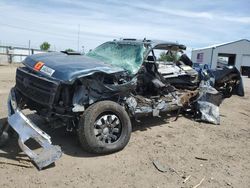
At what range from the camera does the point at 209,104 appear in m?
7.90

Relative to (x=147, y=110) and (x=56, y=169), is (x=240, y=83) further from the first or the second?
(x=56, y=169)

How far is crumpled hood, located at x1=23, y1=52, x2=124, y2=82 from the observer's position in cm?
479

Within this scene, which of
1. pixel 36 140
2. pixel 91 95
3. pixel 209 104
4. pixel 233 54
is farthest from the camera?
pixel 233 54

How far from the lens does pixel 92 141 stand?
15.9ft

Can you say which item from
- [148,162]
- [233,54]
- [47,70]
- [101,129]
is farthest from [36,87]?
[233,54]

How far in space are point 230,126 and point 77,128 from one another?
4.13 m

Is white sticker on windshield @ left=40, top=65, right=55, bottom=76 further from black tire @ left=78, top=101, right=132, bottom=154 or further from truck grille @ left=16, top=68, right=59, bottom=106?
black tire @ left=78, top=101, right=132, bottom=154

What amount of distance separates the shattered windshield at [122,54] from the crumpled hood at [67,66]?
1.79 ft

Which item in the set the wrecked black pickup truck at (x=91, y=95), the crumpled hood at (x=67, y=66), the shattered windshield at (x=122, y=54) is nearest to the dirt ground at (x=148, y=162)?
the wrecked black pickup truck at (x=91, y=95)

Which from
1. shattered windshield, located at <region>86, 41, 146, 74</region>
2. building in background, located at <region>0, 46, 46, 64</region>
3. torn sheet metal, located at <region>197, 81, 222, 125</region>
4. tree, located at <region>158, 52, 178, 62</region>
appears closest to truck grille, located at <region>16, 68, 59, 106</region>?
shattered windshield, located at <region>86, 41, 146, 74</region>

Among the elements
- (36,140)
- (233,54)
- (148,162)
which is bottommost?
(148,162)

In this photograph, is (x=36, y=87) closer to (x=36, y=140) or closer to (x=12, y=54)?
(x=36, y=140)

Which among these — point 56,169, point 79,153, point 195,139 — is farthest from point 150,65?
point 56,169

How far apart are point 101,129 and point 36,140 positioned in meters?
1.03
